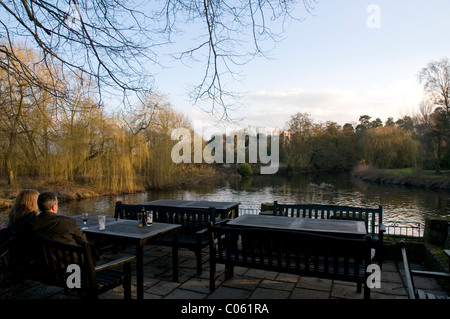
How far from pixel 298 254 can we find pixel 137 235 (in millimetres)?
1556

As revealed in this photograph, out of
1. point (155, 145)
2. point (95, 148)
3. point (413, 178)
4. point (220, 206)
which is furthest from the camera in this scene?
point (413, 178)

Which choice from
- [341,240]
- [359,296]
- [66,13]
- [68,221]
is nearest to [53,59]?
[66,13]

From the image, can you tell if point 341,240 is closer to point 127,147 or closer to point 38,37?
point 38,37

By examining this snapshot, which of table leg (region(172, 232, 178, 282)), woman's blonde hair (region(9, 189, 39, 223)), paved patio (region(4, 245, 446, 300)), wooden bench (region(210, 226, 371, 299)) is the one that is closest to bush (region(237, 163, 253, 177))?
paved patio (region(4, 245, 446, 300))

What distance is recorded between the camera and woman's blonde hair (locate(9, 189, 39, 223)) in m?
2.91

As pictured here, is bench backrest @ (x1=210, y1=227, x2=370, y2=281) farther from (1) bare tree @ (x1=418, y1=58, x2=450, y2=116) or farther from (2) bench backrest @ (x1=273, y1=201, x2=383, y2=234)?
(1) bare tree @ (x1=418, y1=58, x2=450, y2=116)

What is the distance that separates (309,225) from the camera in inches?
142

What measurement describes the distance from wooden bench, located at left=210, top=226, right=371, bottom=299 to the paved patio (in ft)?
0.63

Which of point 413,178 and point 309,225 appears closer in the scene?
point 309,225

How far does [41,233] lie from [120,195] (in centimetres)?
1789

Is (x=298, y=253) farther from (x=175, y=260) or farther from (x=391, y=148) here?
(x=391, y=148)

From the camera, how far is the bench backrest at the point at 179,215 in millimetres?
4289

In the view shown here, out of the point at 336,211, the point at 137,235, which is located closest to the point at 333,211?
the point at 336,211

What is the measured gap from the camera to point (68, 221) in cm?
277
